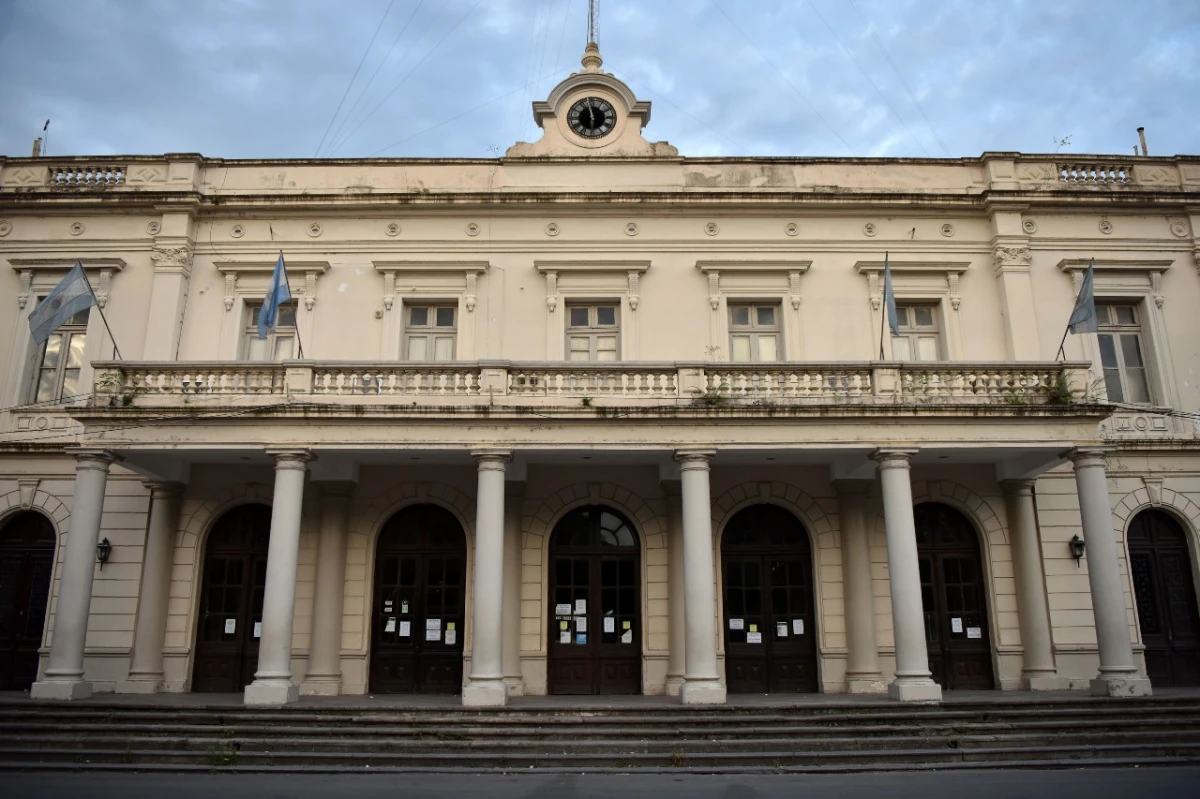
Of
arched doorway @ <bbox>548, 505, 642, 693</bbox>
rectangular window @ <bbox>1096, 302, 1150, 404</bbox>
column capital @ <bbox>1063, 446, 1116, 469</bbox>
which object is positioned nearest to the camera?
column capital @ <bbox>1063, 446, 1116, 469</bbox>

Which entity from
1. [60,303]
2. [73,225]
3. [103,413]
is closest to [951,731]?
[103,413]

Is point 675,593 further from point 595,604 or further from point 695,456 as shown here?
point 695,456

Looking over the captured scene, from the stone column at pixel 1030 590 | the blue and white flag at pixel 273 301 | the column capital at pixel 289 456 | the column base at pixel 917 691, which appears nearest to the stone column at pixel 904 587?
the column base at pixel 917 691

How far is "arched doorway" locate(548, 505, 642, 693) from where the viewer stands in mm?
15219

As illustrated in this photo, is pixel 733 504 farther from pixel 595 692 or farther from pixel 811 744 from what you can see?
pixel 811 744

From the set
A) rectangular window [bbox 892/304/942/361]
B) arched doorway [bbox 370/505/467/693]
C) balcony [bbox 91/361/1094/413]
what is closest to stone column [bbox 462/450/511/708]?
balcony [bbox 91/361/1094/413]

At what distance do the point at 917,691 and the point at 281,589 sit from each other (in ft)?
30.9

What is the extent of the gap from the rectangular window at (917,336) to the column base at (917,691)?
638 centimetres

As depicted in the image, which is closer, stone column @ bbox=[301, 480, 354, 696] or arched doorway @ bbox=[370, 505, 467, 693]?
stone column @ bbox=[301, 480, 354, 696]

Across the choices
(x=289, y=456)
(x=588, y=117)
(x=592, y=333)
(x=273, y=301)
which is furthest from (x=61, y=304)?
(x=588, y=117)

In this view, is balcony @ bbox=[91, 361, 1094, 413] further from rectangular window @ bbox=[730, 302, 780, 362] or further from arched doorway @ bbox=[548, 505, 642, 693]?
arched doorway @ bbox=[548, 505, 642, 693]

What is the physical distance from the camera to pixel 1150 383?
54.0 feet

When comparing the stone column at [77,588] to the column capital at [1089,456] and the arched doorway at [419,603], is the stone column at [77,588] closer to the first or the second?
the arched doorway at [419,603]

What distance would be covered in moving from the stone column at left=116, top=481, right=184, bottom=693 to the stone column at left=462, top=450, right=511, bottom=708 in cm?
596
